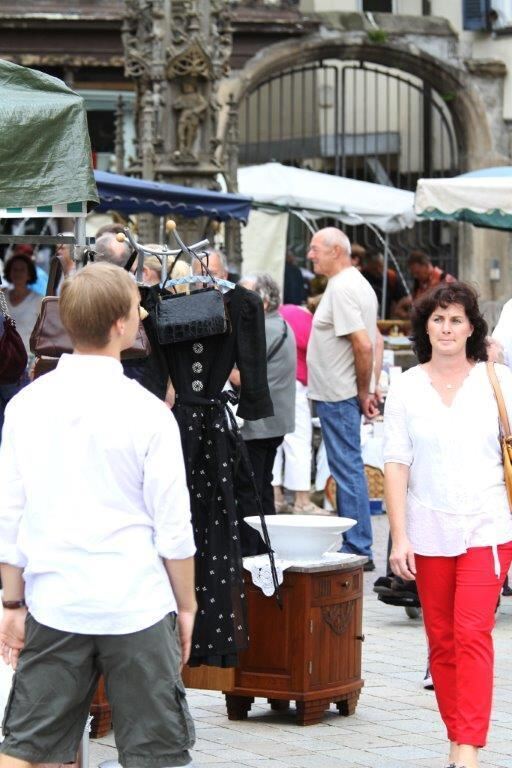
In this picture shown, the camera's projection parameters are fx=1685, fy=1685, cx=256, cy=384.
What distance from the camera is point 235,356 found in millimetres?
6273

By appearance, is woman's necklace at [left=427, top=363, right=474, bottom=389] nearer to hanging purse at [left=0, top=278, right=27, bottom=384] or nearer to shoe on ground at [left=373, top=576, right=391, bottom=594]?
hanging purse at [left=0, top=278, right=27, bottom=384]

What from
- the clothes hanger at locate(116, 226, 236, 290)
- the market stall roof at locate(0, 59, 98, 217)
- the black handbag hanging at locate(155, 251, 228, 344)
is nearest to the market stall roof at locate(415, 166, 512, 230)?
the clothes hanger at locate(116, 226, 236, 290)

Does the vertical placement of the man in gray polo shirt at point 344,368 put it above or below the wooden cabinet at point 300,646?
above

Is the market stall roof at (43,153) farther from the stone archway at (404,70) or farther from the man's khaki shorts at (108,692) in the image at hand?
the stone archway at (404,70)

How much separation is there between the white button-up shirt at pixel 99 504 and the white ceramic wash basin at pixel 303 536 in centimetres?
224

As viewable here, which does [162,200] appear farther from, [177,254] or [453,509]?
[453,509]

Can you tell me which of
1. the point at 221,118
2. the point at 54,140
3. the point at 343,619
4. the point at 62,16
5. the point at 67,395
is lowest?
the point at 343,619

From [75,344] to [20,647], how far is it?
0.76 meters

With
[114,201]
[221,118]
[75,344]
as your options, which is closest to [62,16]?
[221,118]

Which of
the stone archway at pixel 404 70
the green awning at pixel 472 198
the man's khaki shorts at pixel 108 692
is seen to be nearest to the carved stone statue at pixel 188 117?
the green awning at pixel 472 198

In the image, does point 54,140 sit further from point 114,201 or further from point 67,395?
point 114,201

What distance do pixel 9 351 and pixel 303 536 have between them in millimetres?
1716

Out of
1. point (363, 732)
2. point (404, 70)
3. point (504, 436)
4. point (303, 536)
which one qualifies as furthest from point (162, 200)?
point (404, 70)

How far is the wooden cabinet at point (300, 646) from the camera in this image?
6.24 meters
